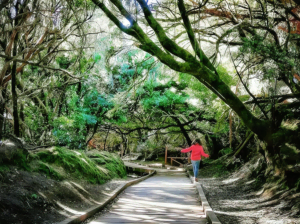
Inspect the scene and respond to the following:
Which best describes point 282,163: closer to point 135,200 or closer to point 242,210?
point 242,210

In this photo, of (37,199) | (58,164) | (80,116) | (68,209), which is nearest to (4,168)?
(37,199)

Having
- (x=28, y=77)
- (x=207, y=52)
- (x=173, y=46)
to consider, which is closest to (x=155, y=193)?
(x=173, y=46)

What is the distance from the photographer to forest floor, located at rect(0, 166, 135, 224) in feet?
16.3

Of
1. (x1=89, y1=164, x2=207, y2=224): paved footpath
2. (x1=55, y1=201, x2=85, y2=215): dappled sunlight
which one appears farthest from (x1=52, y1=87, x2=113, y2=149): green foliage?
(x1=55, y1=201, x2=85, y2=215): dappled sunlight

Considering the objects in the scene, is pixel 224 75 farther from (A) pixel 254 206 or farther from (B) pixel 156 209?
(B) pixel 156 209

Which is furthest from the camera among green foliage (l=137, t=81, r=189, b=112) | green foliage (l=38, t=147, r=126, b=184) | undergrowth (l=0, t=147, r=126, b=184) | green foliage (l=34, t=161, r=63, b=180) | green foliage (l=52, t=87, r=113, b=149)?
green foliage (l=137, t=81, r=189, b=112)

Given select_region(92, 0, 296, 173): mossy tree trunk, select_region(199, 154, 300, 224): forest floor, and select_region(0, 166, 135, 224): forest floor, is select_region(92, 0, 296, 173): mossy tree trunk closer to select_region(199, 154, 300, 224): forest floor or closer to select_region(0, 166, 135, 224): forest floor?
select_region(199, 154, 300, 224): forest floor

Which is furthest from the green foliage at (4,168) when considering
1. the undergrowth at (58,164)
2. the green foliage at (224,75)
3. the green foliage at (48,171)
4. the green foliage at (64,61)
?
the green foliage at (224,75)

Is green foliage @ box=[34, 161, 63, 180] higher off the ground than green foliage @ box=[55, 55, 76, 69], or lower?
lower

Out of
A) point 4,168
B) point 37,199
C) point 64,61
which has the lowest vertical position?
point 37,199

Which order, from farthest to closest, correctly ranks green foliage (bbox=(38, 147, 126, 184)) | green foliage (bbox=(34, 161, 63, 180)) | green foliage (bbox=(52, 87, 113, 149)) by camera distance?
green foliage (bbox=(52, 87, 113, 149)) → green foliage (bbox=(38, 147, 126, 184)) → green foliage (bbox=(34, 161, 63, 180))

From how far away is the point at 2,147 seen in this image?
6.26 meters

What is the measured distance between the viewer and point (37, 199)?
5.81 meters

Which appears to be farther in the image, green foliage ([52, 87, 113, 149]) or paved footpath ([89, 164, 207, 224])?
green foliage ([52, 87, 113, 149])
